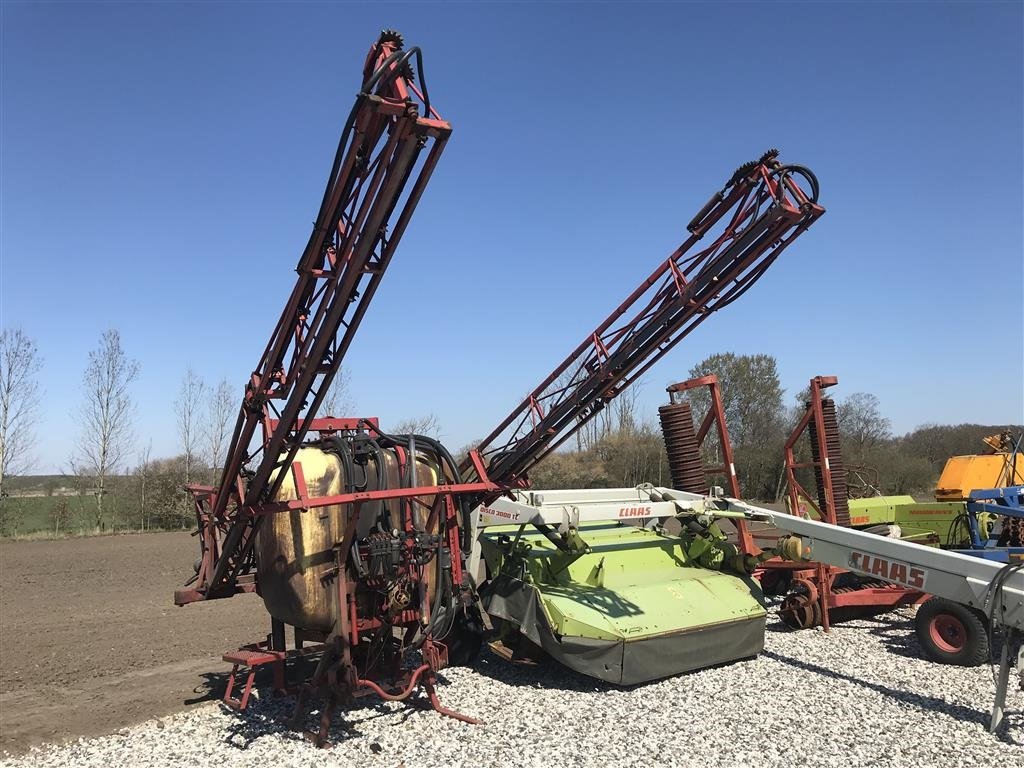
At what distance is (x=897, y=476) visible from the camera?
35312mm

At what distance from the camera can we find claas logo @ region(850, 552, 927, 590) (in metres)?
7.07

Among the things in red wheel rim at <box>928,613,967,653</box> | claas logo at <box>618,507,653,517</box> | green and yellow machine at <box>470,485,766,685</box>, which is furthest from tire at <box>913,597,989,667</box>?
claas logo at <box>618,507,653,517</box>

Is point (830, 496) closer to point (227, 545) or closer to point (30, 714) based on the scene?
point (227, 545)

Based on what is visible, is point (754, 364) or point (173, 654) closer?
point (173, 654)

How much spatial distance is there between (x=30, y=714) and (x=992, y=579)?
9847mm

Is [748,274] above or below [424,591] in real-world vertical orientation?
above

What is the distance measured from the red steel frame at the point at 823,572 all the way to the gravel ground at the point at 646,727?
5.30 ft

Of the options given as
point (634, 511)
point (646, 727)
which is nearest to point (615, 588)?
point (634, 511)

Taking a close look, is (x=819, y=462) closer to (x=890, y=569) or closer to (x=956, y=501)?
(x=956, y=501)

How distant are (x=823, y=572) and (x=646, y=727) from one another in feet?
15.5

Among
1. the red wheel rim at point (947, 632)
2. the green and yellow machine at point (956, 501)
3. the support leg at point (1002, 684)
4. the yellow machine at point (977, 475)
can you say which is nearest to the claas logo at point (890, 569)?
the support leg at point (1002, 684)

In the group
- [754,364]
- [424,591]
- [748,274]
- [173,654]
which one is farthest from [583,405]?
[754,364]

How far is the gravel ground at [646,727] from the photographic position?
19.8 feet

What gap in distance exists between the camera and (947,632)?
8477 millimetres
